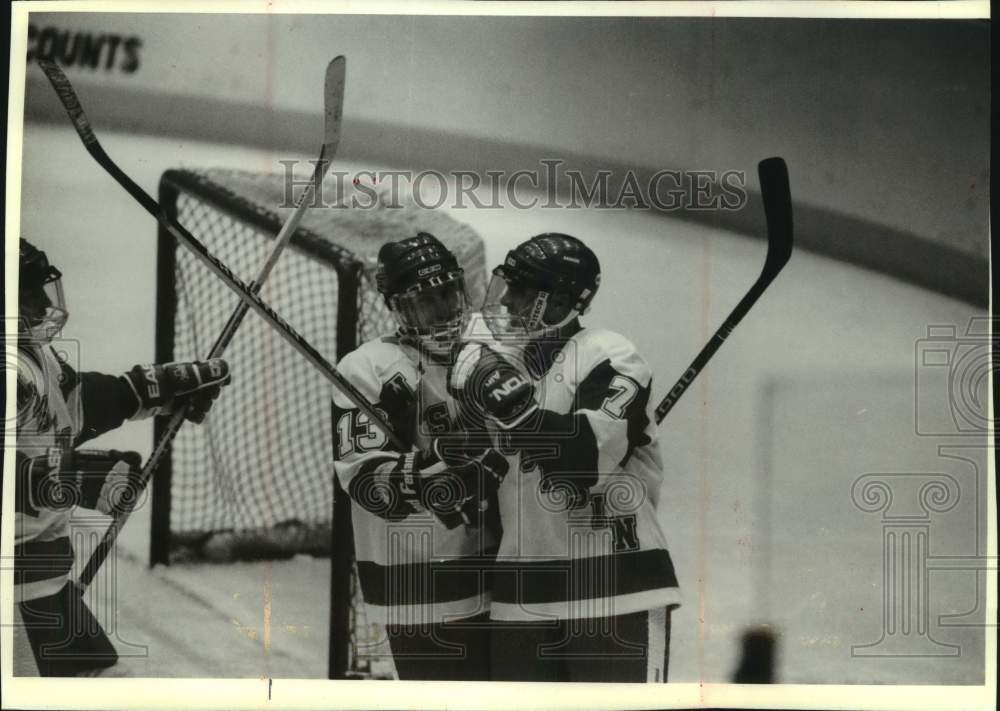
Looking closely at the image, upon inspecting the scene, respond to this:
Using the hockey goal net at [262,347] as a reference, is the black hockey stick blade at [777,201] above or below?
above

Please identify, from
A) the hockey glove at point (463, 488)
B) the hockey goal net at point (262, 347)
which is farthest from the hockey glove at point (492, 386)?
the hockey goal net at point (262, 347)

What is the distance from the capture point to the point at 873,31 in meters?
2.64

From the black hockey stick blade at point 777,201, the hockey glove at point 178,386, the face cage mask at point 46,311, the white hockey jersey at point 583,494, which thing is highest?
the black hockey stick blade at point 777,201

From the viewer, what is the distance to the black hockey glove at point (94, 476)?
2.61 m

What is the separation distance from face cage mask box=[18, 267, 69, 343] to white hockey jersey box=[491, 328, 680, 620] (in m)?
1.17

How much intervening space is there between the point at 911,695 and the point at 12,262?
253cm

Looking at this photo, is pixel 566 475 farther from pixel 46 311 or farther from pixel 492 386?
pixel 46 311

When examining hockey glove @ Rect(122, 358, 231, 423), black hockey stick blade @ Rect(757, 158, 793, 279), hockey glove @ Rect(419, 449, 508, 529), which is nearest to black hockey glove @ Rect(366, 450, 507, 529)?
hockey glove @ Rect(419, 449, 508, 529)

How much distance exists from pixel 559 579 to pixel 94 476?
3.88 ft

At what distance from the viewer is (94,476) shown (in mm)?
2607

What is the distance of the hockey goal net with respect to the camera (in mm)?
2594

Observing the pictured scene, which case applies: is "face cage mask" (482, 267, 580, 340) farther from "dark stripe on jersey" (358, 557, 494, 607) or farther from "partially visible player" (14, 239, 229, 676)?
"partially visible player" (14, 239, 229, 676)

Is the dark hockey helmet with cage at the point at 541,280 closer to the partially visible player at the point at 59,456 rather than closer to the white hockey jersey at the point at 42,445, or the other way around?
the partially visible player at the point at 59,456

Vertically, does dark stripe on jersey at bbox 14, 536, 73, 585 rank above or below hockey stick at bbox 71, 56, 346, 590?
below
